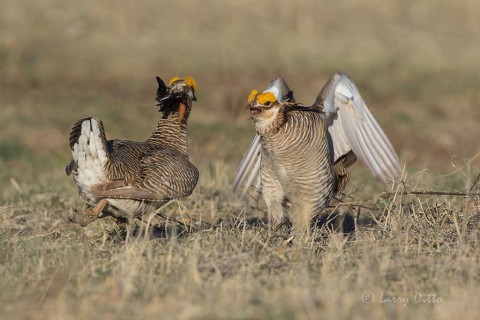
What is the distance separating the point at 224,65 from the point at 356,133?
8116mm

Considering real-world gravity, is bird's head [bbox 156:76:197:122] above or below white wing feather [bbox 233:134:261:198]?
above

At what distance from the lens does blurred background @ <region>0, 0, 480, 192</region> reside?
1110 cm

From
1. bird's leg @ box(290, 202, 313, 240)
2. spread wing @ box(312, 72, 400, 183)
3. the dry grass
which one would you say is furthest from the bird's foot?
spread wing @ box(312, 72, 400, 183)

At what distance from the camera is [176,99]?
625 centimetres

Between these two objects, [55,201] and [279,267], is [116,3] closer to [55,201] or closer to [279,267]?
[55,201]

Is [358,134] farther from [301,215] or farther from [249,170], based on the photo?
[249,170]

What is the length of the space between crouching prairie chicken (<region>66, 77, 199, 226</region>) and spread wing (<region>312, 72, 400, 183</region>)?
1028 millimetres

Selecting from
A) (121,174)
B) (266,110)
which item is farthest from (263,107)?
(121,174)

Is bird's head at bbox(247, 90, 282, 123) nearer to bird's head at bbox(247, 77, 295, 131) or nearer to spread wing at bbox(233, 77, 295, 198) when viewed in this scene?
bird's head at bbox(247, 77, 295, 131)

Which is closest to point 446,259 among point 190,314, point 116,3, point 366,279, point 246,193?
point 366,279

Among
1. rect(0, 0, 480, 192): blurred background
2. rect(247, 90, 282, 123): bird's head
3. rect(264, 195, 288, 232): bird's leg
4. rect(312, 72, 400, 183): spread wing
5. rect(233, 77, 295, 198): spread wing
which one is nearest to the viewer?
rect(247, 90, 282, 123): bird's head

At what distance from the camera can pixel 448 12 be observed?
17.1m

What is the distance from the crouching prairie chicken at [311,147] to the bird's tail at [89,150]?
0.96 m
